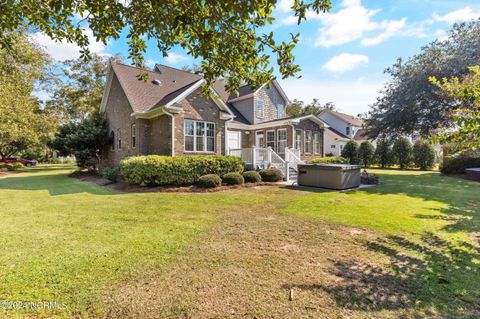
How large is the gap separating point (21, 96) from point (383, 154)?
37.8 m

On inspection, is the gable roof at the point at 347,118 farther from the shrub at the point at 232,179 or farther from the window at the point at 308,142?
the shrub at the point at 232,179

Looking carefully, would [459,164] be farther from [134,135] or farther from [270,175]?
[134,135]

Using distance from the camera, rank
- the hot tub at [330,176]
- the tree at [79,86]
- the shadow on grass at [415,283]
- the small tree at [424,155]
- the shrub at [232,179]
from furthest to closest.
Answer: the tree at [79,86], the small tree at [424,155], the shrub at [232,179], the hot tub at [330,176], the shadow on grass at [415,283]

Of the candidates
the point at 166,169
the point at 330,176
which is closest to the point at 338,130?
the point at 330,176

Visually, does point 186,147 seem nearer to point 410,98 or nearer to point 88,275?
point 88,275

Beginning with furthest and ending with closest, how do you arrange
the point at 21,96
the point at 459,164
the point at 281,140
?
the point at 21,96 < the point at 459,164 < the point at 281,140

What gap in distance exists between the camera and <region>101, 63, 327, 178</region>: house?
13977 mm

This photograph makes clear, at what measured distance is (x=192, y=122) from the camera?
46.8 ft

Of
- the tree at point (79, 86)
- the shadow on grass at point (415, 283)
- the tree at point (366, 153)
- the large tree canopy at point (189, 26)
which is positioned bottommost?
the shadow on grass at point (415, 283)

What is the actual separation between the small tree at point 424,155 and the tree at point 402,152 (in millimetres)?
801

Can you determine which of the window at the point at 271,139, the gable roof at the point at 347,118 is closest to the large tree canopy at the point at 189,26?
the window at the point at 271,139

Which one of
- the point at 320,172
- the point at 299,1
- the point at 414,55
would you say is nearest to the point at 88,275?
the point at 299,1

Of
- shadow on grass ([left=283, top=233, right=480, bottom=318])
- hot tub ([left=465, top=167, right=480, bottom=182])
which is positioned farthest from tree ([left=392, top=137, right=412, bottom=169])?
shadow on grass ([left=283, top=233, right=480, bottom=318])

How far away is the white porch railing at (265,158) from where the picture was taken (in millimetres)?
15156
